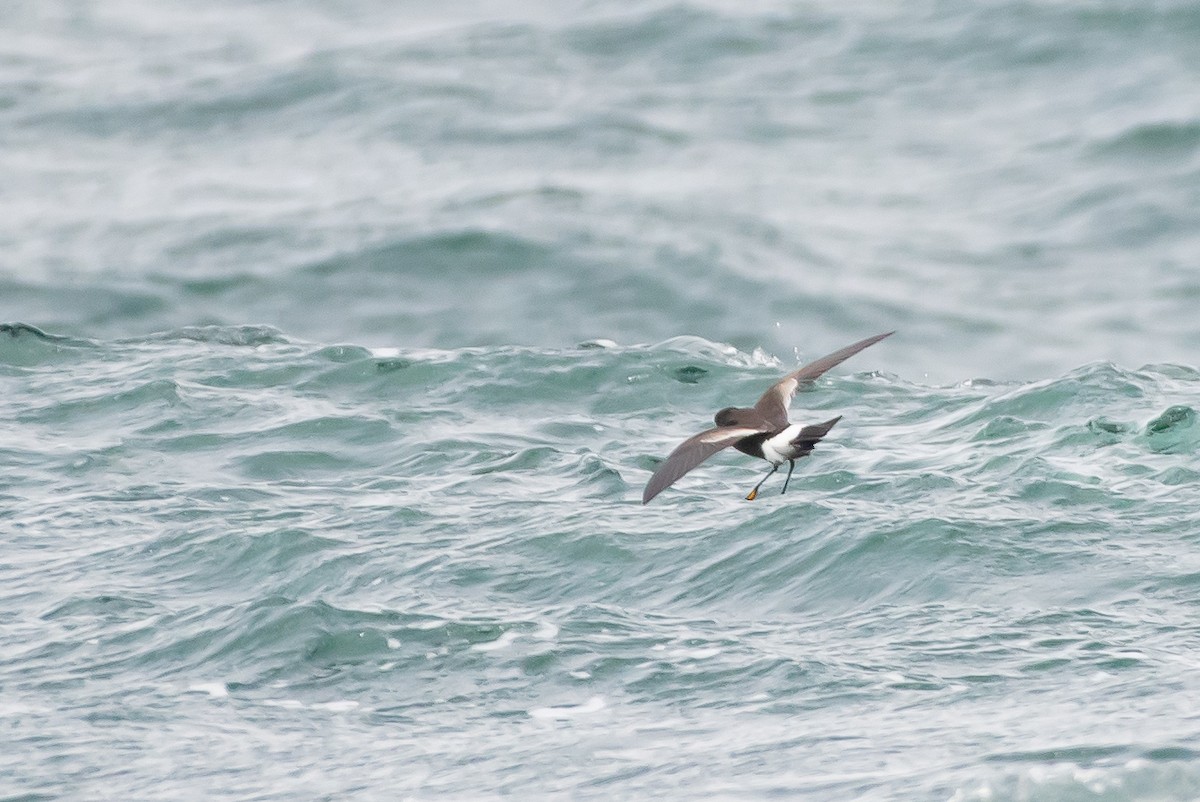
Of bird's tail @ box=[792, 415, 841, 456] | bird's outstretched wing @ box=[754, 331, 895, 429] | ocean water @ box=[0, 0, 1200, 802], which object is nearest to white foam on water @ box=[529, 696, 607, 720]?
ocean water @ box=[0, 0, 1200, 802]

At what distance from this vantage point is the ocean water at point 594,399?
629 centimetres

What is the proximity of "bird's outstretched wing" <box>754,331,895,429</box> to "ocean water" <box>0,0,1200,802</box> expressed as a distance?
781 mm

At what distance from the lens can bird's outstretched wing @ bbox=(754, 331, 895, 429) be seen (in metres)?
7.32

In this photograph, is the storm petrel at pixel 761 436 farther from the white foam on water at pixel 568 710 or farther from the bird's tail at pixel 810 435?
the white foam on water at pixel 568 710

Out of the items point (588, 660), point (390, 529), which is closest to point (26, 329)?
point (390, 529)

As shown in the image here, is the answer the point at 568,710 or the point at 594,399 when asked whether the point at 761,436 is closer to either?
the point at 568,710

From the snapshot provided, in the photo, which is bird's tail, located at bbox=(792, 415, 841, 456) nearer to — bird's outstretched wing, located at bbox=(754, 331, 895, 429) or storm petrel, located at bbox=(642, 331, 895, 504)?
storm petrel, located at bbox=(642, 331, 895, 504)

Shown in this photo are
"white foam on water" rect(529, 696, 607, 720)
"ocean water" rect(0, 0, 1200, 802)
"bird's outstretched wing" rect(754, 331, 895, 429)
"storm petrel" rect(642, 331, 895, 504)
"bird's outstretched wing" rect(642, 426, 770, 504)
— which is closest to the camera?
"bird's outstretched wing" rect(642, 426, 770, 504)

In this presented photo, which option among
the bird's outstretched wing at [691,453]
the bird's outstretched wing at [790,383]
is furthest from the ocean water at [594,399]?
the bird's outstretched wing at [691,453]

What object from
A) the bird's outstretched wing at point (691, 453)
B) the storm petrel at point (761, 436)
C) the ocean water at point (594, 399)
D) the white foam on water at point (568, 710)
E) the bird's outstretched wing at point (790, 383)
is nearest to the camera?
the bird's outstretched wing at point (691, 453)

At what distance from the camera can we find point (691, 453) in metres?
6.34

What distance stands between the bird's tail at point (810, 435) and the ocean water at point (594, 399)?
0.83m

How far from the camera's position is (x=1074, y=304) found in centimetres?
1318

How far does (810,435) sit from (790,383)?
4.71 ft
